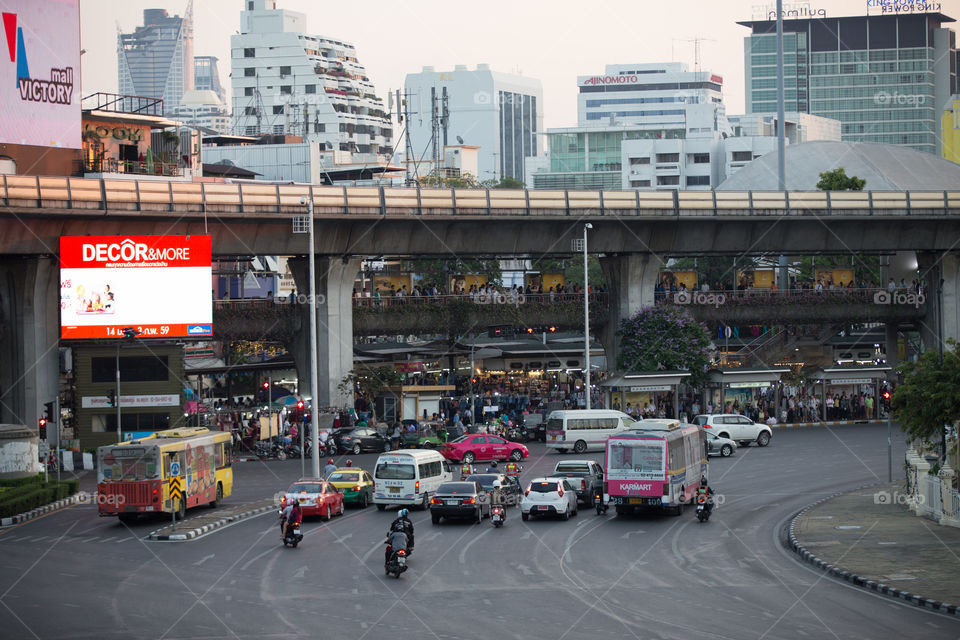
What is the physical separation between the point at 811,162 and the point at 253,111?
81.0 m

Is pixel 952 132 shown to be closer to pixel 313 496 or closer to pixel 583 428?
pixel 583 428

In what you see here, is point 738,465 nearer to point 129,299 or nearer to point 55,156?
point 129,299

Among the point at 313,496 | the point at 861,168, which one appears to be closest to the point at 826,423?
the point at 313,496

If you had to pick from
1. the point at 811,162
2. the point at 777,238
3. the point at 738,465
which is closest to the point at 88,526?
the point at 738,465

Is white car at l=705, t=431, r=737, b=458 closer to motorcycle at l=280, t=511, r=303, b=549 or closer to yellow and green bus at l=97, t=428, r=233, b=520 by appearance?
yellow and green bus at l=97, t=428, r=233, b=520

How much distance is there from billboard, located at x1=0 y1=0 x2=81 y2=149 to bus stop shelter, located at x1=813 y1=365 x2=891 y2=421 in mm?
42487

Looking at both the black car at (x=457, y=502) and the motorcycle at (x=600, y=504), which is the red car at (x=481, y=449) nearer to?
the motorcycle at (x=600, y=504)

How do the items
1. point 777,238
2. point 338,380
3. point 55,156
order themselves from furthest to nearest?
1. point 55,156
2. point 777,238
3. point 338,380

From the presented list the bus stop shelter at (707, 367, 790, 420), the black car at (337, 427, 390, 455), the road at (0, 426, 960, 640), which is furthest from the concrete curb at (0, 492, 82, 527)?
the bus stop shelter at (707, 367, 790, 420)

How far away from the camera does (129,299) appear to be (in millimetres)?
52750

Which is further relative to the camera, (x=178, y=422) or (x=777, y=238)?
(x=777, y=238)

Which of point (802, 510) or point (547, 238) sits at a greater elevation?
point (547, 238)

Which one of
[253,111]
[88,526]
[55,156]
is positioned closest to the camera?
[88,526]

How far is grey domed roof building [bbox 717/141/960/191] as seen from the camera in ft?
351
